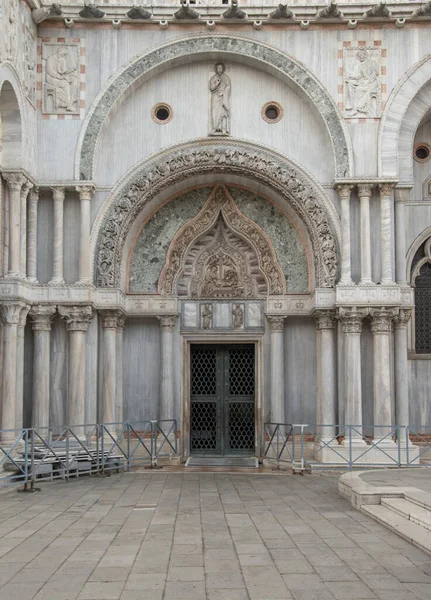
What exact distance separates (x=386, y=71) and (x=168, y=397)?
8.90m

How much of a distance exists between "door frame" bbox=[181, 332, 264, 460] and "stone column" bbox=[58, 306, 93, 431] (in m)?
2.78

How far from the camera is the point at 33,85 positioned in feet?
57.0

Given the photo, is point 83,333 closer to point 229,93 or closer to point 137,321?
point 137,321

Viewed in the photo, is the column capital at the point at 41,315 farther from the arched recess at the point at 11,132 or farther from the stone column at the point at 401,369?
the stone column at the point at 401,369

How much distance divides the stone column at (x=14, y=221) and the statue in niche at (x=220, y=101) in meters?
4.60

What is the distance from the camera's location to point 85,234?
56.8ft

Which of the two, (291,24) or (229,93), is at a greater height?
(291,24)

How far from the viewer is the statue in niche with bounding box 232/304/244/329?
19016mm

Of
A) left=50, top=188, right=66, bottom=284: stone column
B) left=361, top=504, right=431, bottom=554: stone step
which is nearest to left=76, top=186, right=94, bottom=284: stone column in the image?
left=50, top=188, right=66, bottom=284: stone column

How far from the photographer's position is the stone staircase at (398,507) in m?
9.05

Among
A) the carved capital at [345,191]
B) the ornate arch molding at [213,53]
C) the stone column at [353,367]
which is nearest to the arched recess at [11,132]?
the ornate arch molding at [213,53]

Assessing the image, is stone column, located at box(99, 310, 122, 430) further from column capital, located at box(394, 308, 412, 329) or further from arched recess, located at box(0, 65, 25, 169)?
column capital, located at box(394, 308, 412, 329)

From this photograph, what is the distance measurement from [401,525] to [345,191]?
9.57m

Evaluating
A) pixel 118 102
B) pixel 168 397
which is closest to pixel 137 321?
pixel 168 397
